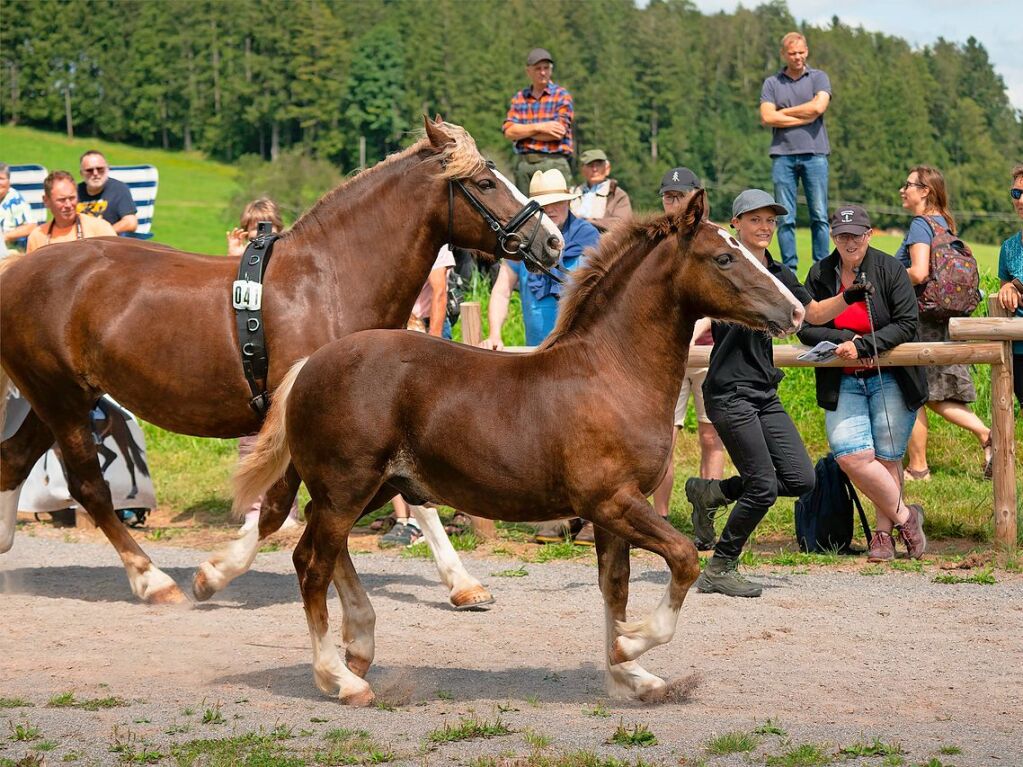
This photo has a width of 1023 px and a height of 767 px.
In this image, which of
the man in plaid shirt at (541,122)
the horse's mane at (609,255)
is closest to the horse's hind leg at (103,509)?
the horse's mane at (609,255)

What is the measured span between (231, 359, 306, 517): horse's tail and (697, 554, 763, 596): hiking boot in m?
2.80

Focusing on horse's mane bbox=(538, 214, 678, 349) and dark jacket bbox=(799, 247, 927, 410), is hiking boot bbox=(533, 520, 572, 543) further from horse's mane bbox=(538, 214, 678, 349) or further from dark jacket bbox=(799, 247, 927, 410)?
horse's mane bbox=(538, 214, 678, 349)

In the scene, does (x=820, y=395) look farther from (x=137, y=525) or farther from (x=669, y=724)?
(x=137, y=525)

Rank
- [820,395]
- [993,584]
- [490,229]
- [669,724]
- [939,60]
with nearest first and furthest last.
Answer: [669,724], [490,229], [993,584], [820,395], [939,60]

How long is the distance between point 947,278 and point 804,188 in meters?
3.18

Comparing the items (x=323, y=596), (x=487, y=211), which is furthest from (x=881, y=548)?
(x=323, y=596)

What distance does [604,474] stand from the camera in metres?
5.15

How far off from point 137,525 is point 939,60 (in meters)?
73.1

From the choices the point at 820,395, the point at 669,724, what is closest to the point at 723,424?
the point at 820,395

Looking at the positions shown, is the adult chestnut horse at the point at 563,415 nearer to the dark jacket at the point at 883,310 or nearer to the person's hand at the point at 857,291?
the person's hand at the point at 857,291

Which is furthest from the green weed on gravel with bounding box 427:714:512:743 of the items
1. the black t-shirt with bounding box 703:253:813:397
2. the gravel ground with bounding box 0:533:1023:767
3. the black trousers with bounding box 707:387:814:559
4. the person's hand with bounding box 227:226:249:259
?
the person's hand with bounding box 227:226:249:259

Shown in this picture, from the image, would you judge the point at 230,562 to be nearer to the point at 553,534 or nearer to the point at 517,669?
the point at 517,669

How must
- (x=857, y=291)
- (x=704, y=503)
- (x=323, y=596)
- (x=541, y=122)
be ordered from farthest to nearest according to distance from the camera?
(x=541, y=122) < (x=704, y=503) < (x=857, y=291) < (x=323, y=596)

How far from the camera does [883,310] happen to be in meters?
8.08
